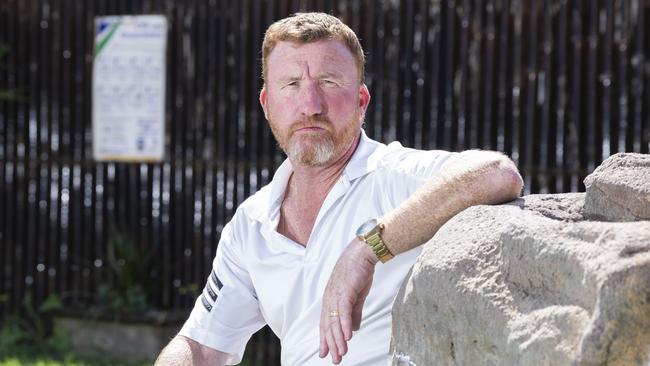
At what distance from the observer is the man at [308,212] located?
9.19ft

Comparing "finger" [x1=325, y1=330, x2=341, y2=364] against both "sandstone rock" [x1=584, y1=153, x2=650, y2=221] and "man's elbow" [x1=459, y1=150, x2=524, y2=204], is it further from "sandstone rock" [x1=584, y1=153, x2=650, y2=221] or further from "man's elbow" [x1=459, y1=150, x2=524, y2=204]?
"sandstone rock" [x1=584, y1=153, x2=650, y2=221]

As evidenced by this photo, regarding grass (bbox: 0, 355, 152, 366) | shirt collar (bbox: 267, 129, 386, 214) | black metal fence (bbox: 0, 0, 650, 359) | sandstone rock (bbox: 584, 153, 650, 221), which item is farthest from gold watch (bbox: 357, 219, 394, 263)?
grass (bbox: 0, 355, 152, 366)

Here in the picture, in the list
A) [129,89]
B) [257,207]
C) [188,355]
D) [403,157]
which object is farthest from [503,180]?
[129,89]

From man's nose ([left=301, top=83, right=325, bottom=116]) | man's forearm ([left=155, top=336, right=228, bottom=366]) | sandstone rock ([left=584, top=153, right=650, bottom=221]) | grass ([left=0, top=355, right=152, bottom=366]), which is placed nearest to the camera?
sandstone rock ([left=584, top=153, right=650, bottom=221])

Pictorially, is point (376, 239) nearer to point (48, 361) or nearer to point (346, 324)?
point (346, 324)

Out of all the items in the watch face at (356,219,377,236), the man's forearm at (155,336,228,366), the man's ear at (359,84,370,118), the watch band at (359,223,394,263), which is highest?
Answer: the man's ear at (359,84,370,118)

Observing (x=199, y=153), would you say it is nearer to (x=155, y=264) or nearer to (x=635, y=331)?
(x=155, y=264)

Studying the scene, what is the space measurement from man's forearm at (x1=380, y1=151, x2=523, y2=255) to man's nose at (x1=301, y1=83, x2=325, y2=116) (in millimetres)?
599

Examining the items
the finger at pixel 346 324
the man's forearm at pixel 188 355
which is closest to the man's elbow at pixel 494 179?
the finger at pixel 346 324

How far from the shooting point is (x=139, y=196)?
22.8 ft

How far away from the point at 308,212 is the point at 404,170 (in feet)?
1.37

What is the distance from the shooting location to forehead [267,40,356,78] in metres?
2.92

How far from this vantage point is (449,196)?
2383 millimetres

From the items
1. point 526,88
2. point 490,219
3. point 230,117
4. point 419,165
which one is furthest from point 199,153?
point 490,219
